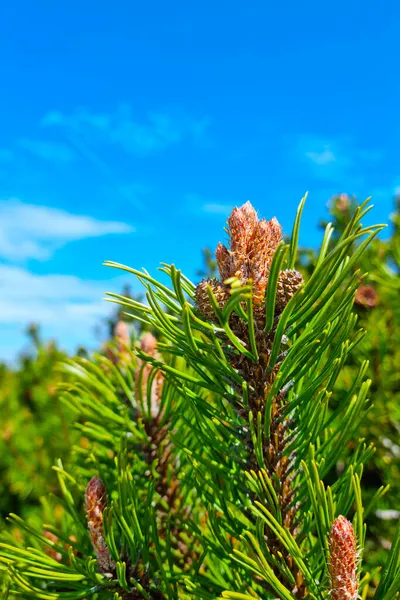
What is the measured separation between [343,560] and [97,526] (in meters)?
0.37

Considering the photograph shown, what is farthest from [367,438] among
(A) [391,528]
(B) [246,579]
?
(B) [246,579]

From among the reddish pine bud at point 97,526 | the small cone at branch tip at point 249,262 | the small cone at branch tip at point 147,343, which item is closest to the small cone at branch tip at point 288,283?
the small cone at branch tip at point 249,262

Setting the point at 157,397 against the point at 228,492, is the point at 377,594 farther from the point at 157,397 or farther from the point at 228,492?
the point at 157,397

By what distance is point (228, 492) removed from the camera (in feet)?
2.78

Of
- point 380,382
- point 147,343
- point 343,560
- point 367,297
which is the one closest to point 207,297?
point 343,560

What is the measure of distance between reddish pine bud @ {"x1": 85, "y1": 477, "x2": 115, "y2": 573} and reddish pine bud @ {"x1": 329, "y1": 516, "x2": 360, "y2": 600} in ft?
1.15

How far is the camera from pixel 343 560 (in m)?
0.66

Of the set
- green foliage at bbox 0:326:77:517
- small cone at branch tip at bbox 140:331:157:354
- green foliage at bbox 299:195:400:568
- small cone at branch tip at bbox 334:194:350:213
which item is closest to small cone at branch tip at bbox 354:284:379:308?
green foliage at bbox 299:195:400:568

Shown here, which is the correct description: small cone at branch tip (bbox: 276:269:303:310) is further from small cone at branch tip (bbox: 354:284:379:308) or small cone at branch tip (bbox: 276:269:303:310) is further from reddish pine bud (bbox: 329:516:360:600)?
small cone at branch tip (bbox: 354:284:379:308)

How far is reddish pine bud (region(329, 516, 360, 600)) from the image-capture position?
65 cm

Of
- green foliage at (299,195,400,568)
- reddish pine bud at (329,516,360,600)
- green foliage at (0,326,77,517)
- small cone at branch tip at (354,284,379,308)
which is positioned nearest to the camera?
reddish pine bud at (329,516,360,600)

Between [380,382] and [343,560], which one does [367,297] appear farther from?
[343,560]

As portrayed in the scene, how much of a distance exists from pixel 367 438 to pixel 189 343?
1315 millimetres

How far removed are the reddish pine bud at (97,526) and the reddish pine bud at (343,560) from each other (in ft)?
1.15
